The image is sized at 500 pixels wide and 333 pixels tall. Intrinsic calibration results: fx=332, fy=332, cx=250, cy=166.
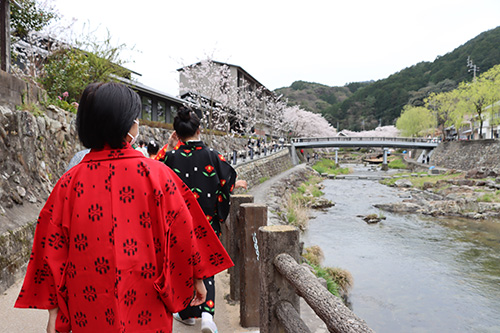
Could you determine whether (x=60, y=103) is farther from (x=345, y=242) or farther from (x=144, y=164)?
(x=345, y=242)

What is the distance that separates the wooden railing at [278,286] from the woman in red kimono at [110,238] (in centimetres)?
62

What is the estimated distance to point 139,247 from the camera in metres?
1.35

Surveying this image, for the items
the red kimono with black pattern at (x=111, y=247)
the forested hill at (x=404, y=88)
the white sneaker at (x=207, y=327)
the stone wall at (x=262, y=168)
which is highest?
the forested hill at (x=404, y=88)

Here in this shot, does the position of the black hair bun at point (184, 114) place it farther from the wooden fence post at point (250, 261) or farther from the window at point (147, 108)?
the window at point (147, 108)

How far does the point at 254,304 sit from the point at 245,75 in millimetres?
37514

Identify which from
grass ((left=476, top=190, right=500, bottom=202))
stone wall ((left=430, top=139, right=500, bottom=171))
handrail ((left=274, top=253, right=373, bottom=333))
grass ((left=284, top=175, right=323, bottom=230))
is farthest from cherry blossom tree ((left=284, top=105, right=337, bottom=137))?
handrail ((left=274, top=253, right=373, bottom=333))

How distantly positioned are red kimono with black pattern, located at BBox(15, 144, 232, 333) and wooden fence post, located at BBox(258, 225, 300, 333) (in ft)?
2.09

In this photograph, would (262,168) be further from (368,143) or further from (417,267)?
(368,143)

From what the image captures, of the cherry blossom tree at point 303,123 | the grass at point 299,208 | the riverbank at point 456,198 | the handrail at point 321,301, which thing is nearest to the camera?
the handrail at point 321,301

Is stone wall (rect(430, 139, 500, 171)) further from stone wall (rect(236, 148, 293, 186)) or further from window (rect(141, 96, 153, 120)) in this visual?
window (rect(141, 96, 153, 120))

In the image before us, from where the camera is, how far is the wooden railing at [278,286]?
1408mm

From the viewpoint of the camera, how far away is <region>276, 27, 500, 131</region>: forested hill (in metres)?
55.0

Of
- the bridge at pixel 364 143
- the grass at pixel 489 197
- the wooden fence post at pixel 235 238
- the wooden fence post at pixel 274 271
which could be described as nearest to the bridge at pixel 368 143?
the bridge at pixel 364 143

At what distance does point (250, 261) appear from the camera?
9.02ft
